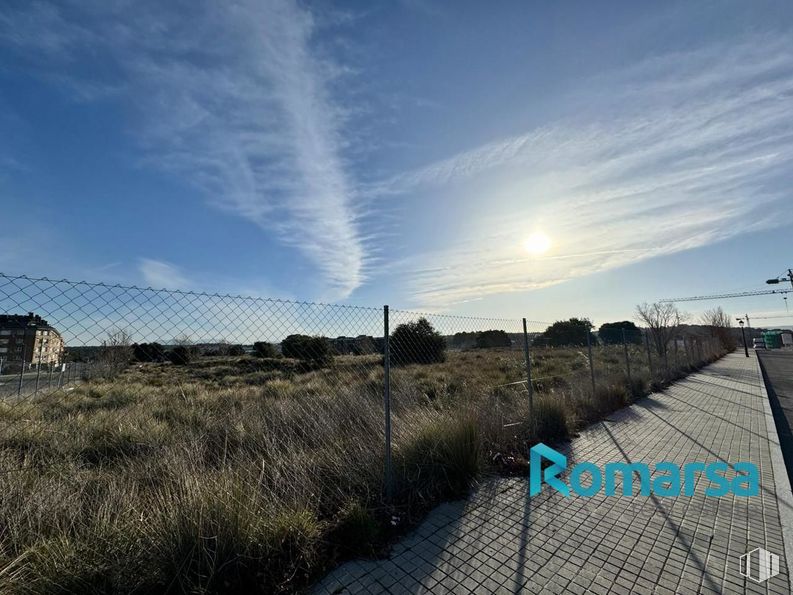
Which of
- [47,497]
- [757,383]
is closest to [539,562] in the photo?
[47,497]

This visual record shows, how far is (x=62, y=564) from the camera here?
6.95ft

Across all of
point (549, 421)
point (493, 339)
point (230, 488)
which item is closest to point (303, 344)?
point (230, 488)

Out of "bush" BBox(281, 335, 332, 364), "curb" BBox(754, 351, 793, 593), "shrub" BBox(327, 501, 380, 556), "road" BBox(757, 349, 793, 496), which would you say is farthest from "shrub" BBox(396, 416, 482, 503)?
"road" BBox(757, 349, 793, 496)

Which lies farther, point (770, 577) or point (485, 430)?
point (485, 430)

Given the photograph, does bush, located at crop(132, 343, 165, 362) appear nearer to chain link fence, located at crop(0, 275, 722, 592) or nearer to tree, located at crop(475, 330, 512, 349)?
chain link fence, located at crop(0, 275, 722, 592)

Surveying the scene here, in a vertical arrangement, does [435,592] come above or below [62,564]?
below

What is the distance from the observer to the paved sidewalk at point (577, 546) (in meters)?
2.33

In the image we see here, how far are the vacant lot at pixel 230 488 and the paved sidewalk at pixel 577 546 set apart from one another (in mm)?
315

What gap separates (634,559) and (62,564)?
386 centimetres

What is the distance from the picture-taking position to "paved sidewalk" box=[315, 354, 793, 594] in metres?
2.33

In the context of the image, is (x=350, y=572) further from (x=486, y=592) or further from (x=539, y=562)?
(x=539, y=562)

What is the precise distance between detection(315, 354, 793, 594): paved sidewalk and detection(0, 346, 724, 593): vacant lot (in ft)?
1.03

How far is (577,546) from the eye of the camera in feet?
9.03

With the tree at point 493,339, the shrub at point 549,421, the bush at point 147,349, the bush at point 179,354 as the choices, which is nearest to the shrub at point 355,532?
the bush at point 147,349
